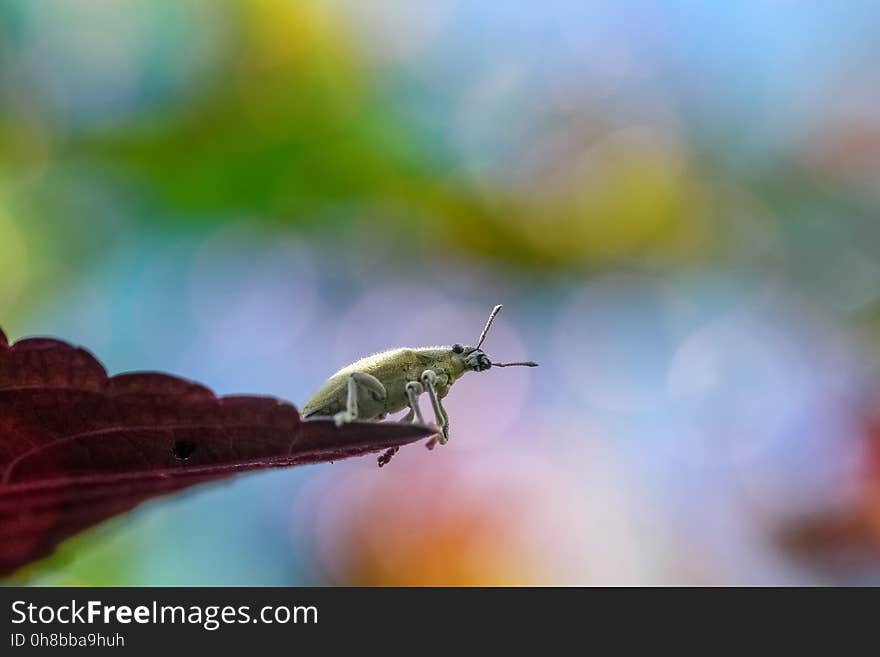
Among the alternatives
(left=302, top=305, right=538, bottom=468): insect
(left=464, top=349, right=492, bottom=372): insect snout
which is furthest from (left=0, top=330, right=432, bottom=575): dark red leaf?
(left=464, top=349, right=492, bottom=372): insect snout

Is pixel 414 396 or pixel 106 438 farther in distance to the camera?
pixel 414 396

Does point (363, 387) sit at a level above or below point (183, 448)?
above

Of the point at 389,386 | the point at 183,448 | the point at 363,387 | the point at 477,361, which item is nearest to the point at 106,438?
the point at 183,448

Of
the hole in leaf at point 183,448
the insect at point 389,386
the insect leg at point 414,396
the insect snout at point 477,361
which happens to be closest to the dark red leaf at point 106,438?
the hole in leaf at point 183,448

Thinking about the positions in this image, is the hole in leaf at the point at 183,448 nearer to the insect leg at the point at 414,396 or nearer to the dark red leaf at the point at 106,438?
the dark red leaf at the point at 106,438

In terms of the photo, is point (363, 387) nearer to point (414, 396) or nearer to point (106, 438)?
point (414, 396)

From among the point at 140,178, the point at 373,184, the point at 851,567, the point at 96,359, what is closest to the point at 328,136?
the point at 373,184

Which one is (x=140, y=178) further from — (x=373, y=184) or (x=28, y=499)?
(x=28, y=499)
